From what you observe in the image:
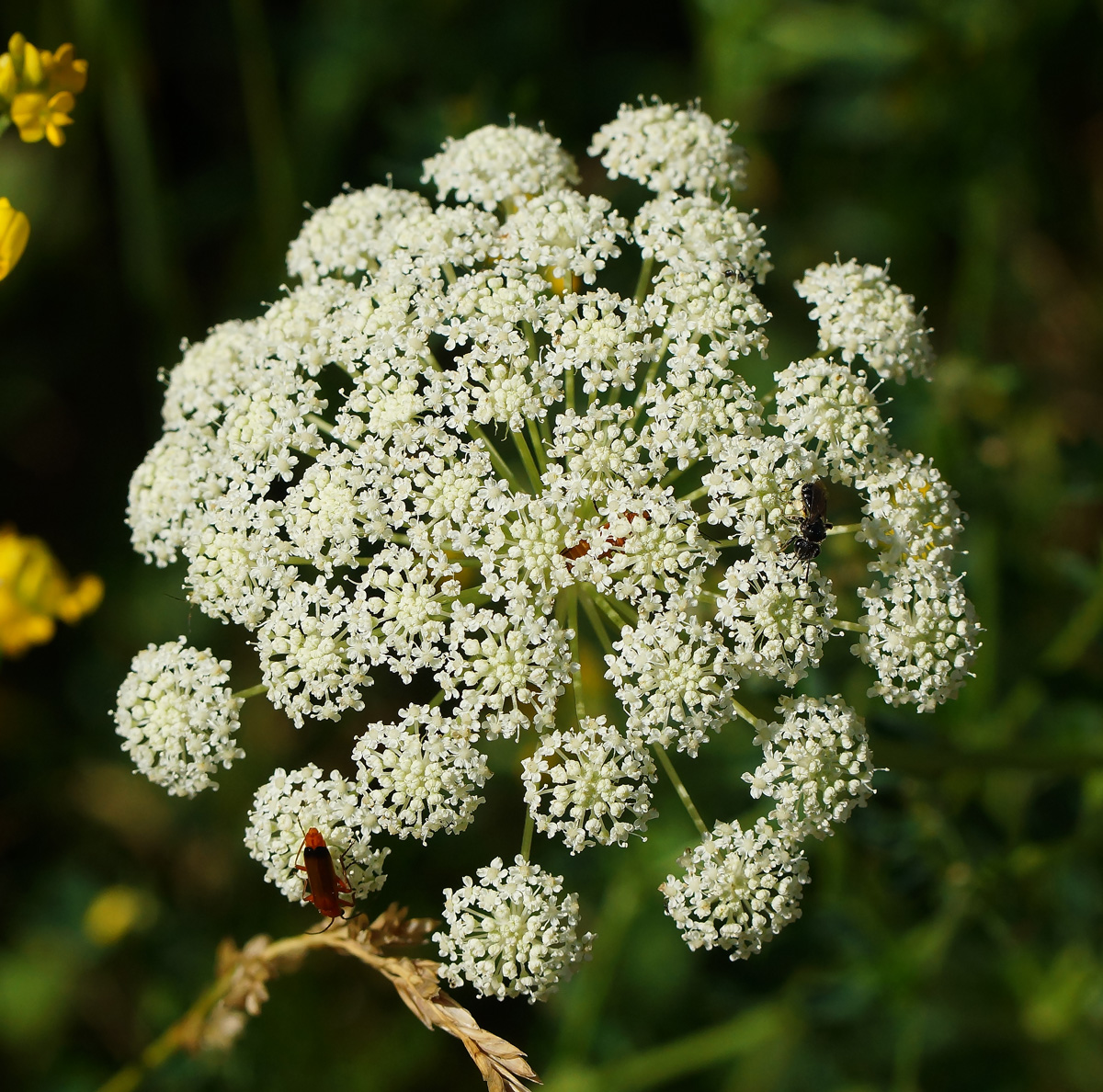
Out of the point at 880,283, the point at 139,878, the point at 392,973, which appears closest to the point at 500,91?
the point at 880,283

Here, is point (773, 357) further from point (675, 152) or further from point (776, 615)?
point (776, 615)

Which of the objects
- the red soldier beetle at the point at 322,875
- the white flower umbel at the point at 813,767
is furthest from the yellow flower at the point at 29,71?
the white flower umbel at the point at 813,767

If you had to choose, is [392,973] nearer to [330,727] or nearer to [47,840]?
[330,727]

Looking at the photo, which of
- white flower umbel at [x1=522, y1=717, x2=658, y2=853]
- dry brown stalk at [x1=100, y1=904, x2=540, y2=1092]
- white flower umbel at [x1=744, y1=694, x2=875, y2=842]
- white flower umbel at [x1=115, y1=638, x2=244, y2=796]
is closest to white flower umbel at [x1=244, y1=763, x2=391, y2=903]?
dry brown stalk at [x1=100, y1=904, x2=540, y2=1092]

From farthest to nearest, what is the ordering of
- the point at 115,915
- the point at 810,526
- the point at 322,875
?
the point at 115,915 < the point at 810,526 < the point at 322,875

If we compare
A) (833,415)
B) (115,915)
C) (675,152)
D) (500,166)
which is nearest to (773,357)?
(675,152)
